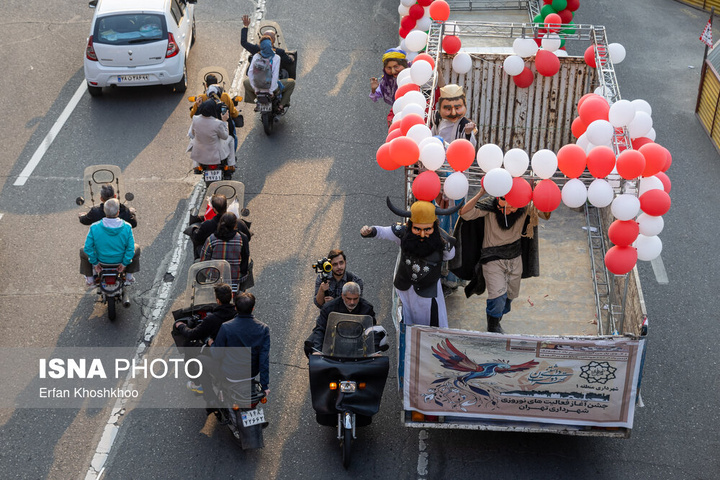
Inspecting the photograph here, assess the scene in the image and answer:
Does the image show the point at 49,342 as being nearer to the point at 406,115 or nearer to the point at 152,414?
the point at 152,414

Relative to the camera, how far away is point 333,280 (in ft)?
29.7

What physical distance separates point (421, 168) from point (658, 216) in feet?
7.30

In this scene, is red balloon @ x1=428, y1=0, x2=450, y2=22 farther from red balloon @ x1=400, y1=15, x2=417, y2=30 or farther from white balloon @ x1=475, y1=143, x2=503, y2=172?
white balloon @ x1=475, y1=143, x2=503, y2=172

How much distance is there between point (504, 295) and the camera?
917cm

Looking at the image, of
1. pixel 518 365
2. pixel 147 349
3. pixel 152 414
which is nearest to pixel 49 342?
pixel 147 349

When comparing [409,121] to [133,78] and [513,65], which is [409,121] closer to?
[513,65]

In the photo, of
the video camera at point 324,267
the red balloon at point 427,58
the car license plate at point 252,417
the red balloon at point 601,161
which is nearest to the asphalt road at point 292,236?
the car license plate at point 252,417

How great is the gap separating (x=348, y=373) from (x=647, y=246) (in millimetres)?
2973

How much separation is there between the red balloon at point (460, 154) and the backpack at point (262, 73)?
18.8 ft

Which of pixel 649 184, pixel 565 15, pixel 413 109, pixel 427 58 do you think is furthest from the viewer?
pixel 565 15

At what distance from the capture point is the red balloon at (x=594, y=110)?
900 centimetres

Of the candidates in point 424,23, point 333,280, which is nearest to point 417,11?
point 424,23

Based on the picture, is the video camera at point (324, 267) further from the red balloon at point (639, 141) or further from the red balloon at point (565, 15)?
the red balloon at point (565, 15)

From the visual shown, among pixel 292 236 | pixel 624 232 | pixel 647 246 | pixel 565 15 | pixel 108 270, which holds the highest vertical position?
pixel 624 232
